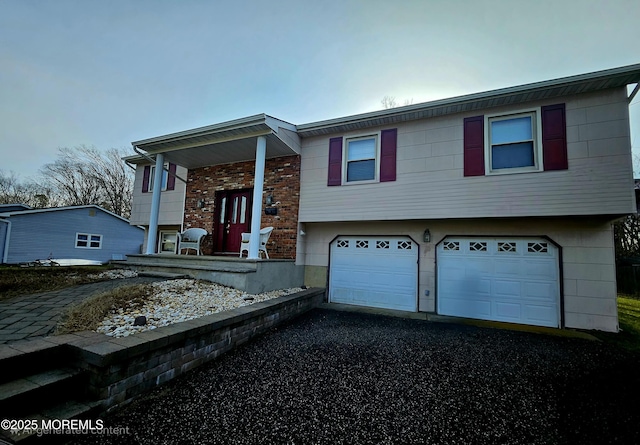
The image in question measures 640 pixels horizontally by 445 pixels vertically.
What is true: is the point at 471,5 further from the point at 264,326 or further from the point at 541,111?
the point at 264,326

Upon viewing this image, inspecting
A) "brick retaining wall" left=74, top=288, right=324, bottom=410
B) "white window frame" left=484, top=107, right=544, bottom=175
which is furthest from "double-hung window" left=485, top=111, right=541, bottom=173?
"brick retaining wall" left=74, top=288, right=324, bottom=410

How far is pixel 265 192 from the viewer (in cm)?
783

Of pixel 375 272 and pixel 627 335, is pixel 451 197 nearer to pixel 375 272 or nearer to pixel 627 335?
pixel 375 272

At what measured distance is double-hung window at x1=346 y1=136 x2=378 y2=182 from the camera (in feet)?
22.5

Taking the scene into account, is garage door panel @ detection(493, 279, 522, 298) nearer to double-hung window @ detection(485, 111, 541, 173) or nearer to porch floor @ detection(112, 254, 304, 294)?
double-hung window @ detection(485, 111, 541, 173)

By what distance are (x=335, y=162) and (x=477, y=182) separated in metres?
3.31

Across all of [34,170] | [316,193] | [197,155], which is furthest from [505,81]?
[34,170]

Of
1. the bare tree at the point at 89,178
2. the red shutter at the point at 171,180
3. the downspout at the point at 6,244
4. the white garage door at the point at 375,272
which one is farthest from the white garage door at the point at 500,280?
the bare tree at the point at 89,178

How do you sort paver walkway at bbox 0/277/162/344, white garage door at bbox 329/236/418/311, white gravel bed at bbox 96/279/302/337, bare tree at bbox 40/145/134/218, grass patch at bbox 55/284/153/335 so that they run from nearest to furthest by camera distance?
1. paver walkway at bbox 0/277/162/344
2. grass patch at bbox 55/284/153/335
3. white gravel bed at bbox 96/279/302/337
4. white garage door at bbox 329/236/418/311
5. bare tree at bbox 40/145/134/218

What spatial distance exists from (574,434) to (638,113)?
8.47 m

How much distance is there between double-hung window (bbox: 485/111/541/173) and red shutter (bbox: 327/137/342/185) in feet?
10.8

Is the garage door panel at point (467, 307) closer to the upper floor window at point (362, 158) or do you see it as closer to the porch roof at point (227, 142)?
the upper floor window at point (362, 158)

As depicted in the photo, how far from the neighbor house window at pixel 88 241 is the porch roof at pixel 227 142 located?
10828 mm

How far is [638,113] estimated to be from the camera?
663cm
